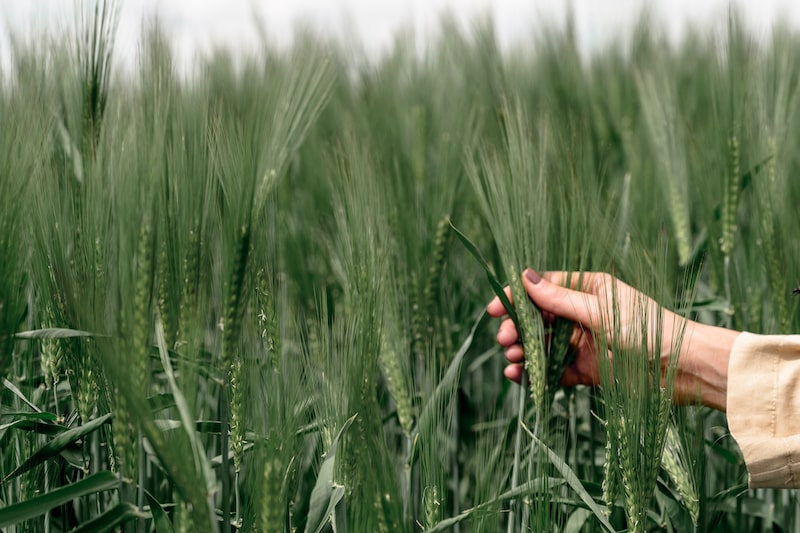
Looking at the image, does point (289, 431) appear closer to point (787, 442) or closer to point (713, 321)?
point (787, 442)

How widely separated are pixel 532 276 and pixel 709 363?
13.3 inches

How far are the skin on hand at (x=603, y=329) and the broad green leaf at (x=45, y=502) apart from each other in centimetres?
64

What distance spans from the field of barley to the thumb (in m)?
0.02

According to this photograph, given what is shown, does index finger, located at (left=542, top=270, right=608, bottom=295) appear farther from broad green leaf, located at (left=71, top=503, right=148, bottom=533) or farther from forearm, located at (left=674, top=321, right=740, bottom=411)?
broad green leaf, located at (left=71, top=503, right=148, bottom=533)

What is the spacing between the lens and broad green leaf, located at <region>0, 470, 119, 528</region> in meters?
0.93

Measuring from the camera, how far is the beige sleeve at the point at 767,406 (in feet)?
4.13

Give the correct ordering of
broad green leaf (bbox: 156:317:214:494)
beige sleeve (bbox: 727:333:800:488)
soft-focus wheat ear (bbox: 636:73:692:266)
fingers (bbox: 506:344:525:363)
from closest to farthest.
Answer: broad green leaf (bbox: 156:317:214:494)
beige sleeve (bbox: 727:333:800:488)
fingers (bbox: 506:344:525:363)
soft-focus wheat ear (bbox: 636:73:692:266)

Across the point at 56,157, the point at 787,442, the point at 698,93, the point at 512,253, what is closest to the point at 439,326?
the point at 512,253

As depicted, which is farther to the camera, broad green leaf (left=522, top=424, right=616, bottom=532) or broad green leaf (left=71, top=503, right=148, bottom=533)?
broad green leaf (left=522, top=424, right=616, bottom=532)

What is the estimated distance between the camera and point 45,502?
3.09 ft

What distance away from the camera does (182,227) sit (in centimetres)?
106

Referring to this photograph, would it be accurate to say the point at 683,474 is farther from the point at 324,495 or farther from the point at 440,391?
the point at 324,495

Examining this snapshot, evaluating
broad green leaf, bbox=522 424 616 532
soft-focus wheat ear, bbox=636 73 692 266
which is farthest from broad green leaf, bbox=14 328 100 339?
soft-focus wheat ear, bbox=636 73 692 266

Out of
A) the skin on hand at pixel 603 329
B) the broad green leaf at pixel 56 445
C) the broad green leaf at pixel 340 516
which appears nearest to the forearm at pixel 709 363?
the skin on hand at pixel 603 329
